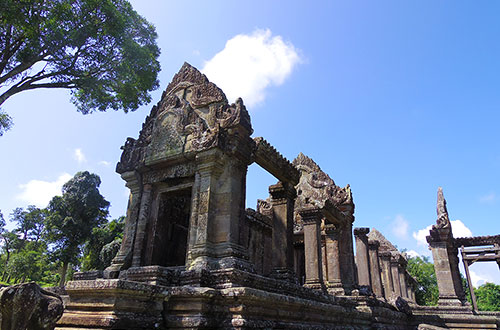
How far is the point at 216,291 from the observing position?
5211mm

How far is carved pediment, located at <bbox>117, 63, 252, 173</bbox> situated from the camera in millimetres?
7504

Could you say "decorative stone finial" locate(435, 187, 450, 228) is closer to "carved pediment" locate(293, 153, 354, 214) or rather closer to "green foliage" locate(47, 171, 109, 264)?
"carved pediment" locate(293, 153, 354, 214)

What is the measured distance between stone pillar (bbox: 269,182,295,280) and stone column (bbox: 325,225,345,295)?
3487 mm

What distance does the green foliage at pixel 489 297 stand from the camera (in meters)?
43.4

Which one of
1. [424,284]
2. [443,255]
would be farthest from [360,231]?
[424,284]

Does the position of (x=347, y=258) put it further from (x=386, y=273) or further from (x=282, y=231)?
(x=386, y=273)

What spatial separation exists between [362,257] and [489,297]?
4247cm

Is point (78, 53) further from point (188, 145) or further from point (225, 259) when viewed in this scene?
point (225, 259)

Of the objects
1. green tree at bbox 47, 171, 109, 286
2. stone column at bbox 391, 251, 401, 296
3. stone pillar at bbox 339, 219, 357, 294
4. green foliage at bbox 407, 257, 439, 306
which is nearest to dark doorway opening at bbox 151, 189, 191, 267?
stone pillar at bbox 339, 219, 357, 294

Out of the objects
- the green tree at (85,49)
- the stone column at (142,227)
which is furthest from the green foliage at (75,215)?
the stone column at (142,227)

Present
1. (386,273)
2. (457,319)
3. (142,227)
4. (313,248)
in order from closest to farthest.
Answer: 1. (142,227)
2. (313,248)
3. (457,319)
4. (386,273)

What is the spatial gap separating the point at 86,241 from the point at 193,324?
28510mm

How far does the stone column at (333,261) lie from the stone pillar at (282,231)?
3487mm

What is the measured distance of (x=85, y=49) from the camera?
12008 millimetres
